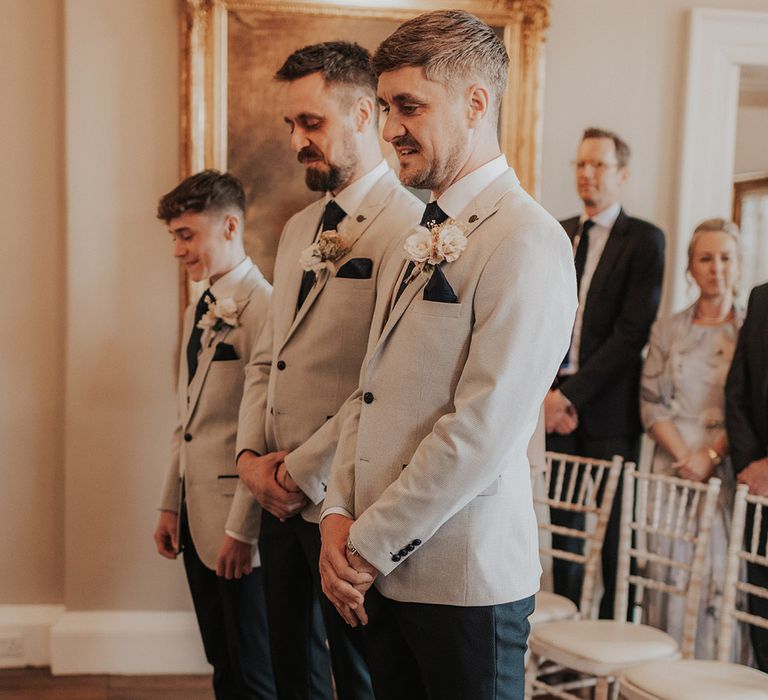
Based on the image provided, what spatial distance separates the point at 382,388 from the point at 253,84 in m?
2.35

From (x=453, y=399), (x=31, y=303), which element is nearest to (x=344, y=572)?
(x=453, y=399)

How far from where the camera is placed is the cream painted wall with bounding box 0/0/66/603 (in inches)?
148

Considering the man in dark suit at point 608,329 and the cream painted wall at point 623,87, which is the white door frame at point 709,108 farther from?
the man in dark suit at point 608,329

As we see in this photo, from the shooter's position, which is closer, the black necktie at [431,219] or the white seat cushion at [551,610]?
the black necktie at [431,219]

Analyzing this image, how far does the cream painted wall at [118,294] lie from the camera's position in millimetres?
3703

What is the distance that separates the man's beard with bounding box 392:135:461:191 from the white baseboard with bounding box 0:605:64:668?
294cm

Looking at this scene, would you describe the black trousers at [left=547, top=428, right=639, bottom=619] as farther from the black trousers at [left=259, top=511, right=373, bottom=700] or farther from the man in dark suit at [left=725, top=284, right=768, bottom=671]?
the black trousers at [left=259, top=511, right=373, bottom=700]

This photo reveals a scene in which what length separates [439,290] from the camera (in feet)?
5.42

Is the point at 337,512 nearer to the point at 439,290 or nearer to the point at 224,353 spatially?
the point at 439,290

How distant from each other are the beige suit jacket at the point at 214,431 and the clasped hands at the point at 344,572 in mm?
959

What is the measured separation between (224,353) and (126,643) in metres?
1.74

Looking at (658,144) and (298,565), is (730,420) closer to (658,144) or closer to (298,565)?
(658,144)

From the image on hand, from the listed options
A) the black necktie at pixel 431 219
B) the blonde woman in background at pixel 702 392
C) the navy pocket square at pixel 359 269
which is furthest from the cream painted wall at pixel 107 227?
the black necktie at pixel 431 219

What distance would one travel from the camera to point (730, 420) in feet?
10.9
